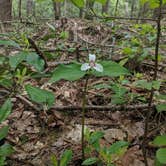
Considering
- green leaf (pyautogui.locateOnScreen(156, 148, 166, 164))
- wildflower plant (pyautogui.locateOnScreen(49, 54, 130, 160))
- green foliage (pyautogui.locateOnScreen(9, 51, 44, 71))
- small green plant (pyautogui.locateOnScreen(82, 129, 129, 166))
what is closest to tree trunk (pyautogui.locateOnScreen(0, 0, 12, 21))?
green foliage (pyautogui.locateOnScreen(9, 51, 44, 71))

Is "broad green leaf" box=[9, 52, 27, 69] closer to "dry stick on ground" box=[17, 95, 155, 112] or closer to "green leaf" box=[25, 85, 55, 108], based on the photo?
"green leaf" box=[25, 85, 55, 108]

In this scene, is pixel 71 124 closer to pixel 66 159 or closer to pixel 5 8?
pixel 66 159

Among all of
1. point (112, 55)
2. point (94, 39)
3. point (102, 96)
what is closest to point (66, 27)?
point (94, 39)

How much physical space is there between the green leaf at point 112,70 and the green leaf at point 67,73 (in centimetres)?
Answer: 8

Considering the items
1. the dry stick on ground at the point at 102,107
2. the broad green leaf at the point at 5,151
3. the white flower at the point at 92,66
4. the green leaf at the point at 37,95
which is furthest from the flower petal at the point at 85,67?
the dry stick on ground at the point at 102,107

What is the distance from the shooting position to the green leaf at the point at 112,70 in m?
1.18

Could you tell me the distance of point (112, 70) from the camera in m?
1.22

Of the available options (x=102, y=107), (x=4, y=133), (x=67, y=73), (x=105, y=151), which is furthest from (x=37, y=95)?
(x=102, y=107)

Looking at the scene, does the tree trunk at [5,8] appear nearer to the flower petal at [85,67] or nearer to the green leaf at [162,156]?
the flower petal at [85,67]

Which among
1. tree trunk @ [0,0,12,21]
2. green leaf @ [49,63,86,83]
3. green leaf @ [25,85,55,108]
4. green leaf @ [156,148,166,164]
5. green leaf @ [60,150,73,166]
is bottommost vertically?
green leaf @ [60,150,73,166]

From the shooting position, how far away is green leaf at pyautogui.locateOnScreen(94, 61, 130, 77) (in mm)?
1185

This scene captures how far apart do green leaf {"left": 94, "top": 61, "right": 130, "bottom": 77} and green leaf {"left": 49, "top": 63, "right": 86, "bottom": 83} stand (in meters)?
0.08

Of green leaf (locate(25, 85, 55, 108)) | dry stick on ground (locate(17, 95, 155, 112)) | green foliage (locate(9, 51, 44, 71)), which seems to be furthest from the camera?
dry stick on ground (locate(17, 95, 155, 112))

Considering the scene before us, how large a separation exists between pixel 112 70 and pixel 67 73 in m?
0.18
